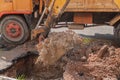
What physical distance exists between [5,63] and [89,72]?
9.47 ft

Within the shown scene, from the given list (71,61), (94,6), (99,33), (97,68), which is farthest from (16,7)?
(97,68)

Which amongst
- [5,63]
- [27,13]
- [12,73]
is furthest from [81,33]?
[12,73]

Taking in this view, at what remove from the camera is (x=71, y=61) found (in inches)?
331

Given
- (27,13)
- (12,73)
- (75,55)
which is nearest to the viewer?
(12,73)

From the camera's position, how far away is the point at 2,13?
1227 cm

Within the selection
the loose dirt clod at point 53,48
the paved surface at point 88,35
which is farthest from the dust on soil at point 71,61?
the paved surface at point 88,35

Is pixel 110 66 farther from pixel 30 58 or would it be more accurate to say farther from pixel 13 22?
pixel 13 22

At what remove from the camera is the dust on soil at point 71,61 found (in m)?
7.61

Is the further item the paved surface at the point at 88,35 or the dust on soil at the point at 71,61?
the paved surface at the point at 88,35

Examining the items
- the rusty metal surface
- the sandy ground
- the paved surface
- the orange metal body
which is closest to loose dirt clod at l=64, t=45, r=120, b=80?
the paved surface

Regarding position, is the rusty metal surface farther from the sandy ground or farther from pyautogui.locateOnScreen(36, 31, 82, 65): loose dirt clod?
pyautogui.locateOnScreen(36, 31, 82, 65): loose dirt clod

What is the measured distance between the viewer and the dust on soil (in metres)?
7.61

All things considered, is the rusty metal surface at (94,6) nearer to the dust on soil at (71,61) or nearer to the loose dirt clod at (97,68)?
the dust on soil at (71,61)

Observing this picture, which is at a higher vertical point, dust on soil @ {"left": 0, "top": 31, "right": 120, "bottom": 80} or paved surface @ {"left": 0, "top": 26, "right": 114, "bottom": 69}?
dust on soil @ {"left": 0, "top": 31, "right": 120, "bottom": 80}
